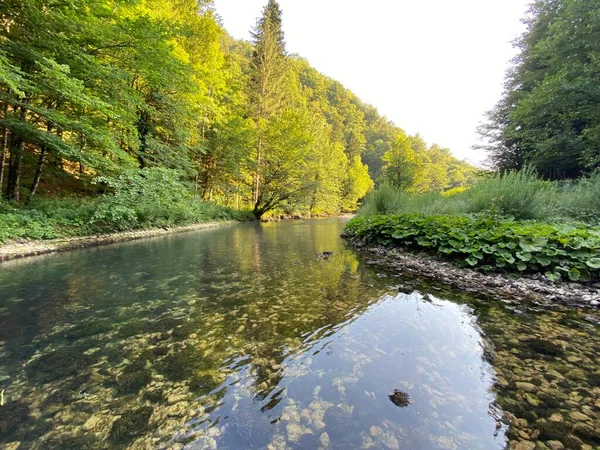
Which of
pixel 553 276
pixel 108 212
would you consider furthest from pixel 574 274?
pixel 108 212

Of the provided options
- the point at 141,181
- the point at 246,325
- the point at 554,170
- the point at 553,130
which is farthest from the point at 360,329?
the point at 554,170

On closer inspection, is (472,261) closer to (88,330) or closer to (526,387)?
(526,387)

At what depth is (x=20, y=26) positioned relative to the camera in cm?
717

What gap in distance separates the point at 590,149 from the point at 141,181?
622 inches

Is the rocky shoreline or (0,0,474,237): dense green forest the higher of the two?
(0,0,474,237): dense green forest

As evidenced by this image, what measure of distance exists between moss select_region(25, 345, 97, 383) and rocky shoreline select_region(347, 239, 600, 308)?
4.77 m

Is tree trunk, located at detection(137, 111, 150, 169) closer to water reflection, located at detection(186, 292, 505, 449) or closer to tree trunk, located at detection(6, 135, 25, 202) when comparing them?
tree trunk, located at detection(6, 135, 25, 202)

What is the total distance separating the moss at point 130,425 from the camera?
1.49 metres

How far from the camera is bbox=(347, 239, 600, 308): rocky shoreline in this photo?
345 centimetres

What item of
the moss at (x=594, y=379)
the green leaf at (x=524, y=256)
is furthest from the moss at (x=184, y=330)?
the green leaf at (x=524, y=256)

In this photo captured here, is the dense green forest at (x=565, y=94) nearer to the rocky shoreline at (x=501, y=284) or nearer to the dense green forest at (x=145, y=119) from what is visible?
the dense green forest at (x=145, y=119)

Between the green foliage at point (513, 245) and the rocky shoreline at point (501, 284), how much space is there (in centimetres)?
15

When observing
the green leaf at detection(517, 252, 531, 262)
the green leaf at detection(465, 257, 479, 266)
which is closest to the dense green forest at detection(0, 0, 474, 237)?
the green leaf at detection(465, 257, 479, 266)

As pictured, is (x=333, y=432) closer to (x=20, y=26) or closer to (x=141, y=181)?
(x=141, y=181)
